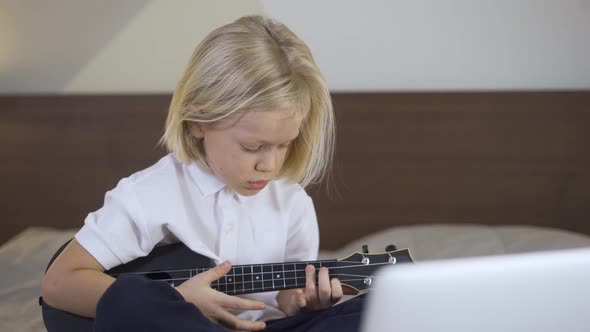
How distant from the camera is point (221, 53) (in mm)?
991

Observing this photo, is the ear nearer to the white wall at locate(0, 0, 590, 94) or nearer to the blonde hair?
the blonde hair

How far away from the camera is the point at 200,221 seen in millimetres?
1102

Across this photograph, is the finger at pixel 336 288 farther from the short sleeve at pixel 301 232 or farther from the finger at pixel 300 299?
the short sleeve at pixel 301 232

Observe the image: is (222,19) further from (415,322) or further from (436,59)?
(415,322)

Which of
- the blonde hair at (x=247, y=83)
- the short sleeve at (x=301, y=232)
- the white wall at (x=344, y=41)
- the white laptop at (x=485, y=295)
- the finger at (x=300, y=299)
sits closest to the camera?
the white laptop at (x=485, y=295)

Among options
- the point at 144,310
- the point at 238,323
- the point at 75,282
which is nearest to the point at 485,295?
the point at 144,310

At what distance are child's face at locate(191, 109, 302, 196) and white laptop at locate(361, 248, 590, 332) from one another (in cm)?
47

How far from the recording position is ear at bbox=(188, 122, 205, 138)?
40.6 inches

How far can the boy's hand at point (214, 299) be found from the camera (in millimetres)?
997

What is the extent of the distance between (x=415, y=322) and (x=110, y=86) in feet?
4.95

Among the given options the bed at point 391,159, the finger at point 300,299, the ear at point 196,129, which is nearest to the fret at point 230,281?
the finger at point 300,299

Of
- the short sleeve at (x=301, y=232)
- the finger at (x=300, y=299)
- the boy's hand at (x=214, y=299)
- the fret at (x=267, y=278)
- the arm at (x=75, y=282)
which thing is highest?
the short sleeve at (x=301, y=232)

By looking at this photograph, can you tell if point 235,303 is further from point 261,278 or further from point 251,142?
point 251,142

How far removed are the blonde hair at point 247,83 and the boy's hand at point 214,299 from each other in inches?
7.3
